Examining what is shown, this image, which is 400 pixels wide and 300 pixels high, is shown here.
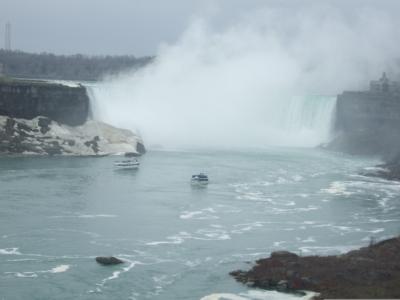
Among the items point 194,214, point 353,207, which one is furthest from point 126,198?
point 353,207

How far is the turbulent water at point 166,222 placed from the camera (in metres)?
18.5

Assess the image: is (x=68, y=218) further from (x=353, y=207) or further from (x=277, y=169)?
(x=277, y=169)

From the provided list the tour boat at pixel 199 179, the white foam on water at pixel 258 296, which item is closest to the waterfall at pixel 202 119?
the tour boat at pixel 199 179

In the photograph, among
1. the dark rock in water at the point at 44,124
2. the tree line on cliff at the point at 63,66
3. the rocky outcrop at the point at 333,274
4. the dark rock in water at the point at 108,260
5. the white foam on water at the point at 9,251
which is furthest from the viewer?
the tree line on cliff at the point at 63,66

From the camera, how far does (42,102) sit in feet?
151

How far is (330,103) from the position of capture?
58.0 meters

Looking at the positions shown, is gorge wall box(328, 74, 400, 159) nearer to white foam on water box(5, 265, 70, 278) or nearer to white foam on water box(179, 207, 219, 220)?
white foam on water box(179, 207, 219, 220)

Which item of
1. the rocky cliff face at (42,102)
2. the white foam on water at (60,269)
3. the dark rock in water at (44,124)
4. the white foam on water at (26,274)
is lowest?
the white foam on water at (26,274)

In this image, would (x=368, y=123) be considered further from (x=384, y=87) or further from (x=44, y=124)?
(x=44, y=124)

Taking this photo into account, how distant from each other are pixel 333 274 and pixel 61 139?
2708cm

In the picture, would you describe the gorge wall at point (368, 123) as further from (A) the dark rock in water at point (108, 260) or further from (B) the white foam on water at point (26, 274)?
(B) the white foam on water at point (26, 274)

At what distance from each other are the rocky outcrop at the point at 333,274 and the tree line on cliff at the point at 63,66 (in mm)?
66244

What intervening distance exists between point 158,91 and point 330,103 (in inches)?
510

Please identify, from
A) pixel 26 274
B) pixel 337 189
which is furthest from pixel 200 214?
pixel 26 274
